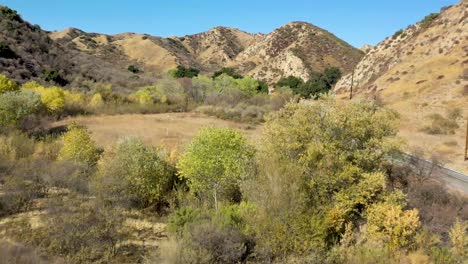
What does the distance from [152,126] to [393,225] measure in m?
34.5

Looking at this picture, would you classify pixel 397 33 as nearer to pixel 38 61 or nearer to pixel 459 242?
pixel 38 61

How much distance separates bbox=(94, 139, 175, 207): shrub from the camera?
21156 mm

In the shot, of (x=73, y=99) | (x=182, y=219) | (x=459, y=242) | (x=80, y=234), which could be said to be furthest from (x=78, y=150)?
(x=73, y=99)

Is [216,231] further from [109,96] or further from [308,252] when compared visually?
[109,96]

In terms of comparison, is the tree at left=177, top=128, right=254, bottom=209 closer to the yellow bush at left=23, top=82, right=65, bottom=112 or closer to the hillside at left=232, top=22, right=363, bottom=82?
the yellow bush at left=23, top=82, right=65, bottom=112

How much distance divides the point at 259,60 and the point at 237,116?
8193 centimetres

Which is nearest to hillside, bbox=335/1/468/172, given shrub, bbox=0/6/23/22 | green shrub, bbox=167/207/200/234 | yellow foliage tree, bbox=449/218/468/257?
yellow foliage tree, bbox=449/218/468/257

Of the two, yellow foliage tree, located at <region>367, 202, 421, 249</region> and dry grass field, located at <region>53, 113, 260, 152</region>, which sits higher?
dry grass field, located at <region>53, 113, 260, 152</region>

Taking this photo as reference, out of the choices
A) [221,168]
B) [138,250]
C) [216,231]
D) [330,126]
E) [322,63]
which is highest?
[322,63]

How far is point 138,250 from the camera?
16703 millimetres

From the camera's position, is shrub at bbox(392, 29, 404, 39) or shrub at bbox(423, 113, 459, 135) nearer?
shrub at bbox(423, 113, 459, 135)

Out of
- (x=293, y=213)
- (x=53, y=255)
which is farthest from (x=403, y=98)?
(x=53, y=255)

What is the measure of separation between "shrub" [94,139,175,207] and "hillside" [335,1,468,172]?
2556cm

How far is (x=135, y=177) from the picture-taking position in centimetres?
2133
